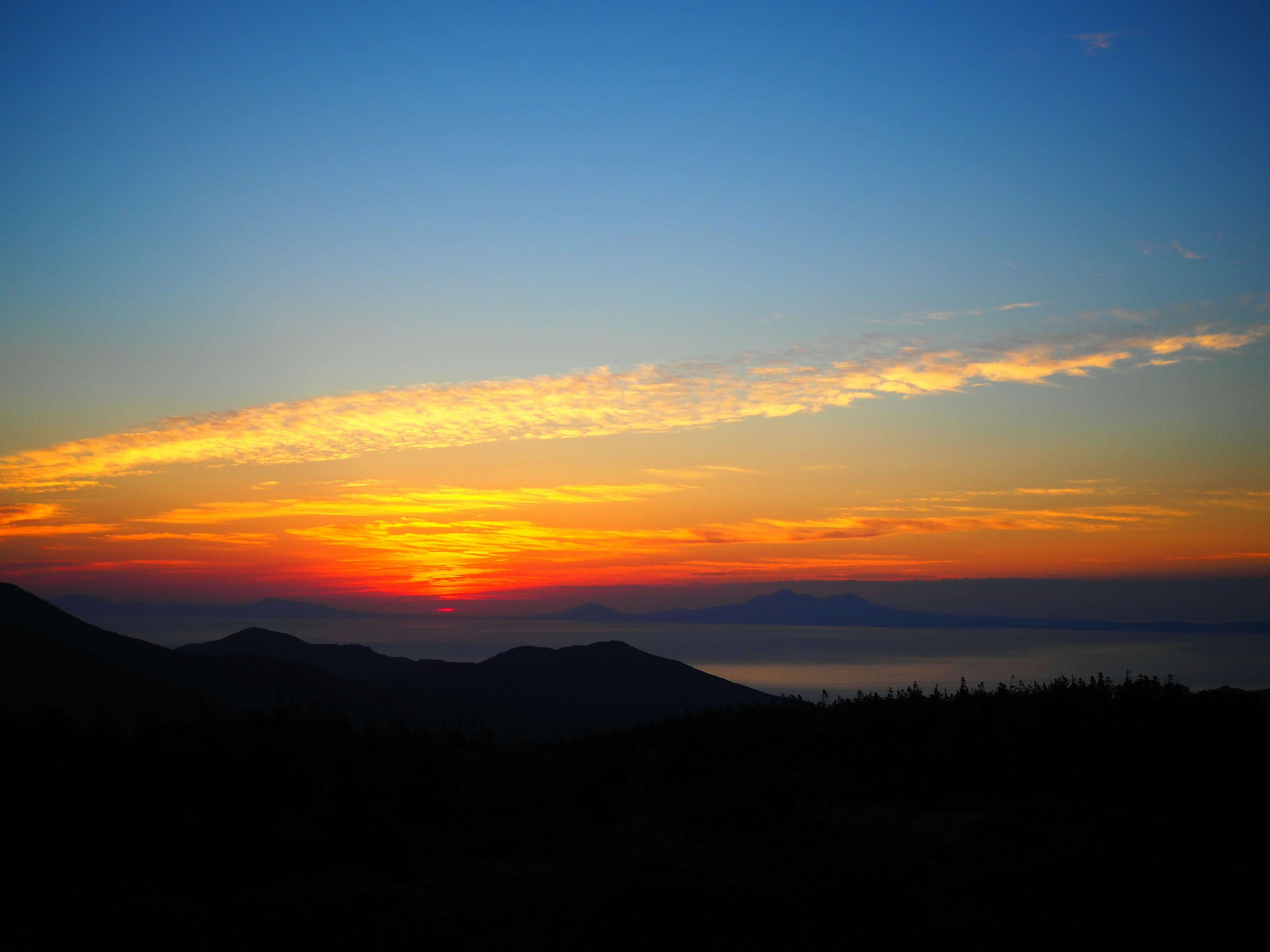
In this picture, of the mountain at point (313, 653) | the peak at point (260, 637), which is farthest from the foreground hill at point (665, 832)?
the peak at point (260, 637)

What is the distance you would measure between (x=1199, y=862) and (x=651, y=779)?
21.4 feet

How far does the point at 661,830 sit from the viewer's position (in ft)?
31.7

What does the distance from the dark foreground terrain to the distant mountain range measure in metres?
3.12

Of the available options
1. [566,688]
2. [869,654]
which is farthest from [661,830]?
[869,654]

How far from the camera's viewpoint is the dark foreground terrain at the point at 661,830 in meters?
6.50

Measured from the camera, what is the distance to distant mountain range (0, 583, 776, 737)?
86.6 feet

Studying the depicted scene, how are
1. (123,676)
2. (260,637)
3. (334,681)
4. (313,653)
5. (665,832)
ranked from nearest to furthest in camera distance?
(665,832) < (123,676) < (334,681) < (260,637) < (313,653)

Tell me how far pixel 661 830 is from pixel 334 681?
110 feet

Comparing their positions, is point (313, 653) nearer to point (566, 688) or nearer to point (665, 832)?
point (566, 688)

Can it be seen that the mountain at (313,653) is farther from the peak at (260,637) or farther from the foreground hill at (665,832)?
the foreground hill at (665,832)

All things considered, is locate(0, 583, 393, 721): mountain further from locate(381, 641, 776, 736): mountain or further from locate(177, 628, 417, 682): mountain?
locate(177, 628, 417, 682): mountain

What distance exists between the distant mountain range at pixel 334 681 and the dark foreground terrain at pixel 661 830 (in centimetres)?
312

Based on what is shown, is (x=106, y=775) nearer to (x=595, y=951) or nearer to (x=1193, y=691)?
(x=595, y=951)

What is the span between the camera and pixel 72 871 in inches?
314
